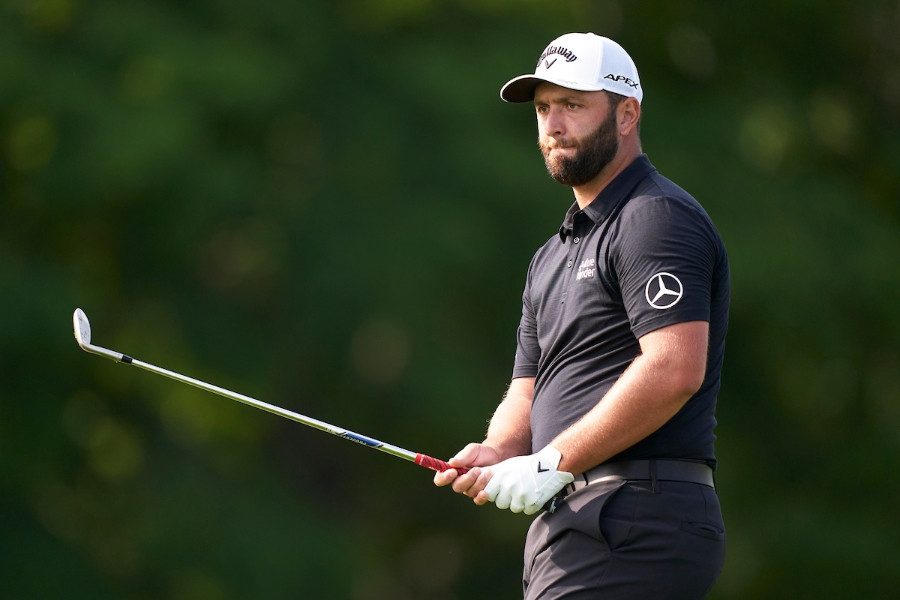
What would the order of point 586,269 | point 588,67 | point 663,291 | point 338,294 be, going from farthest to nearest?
point 338,294, point 588,67, point 586,269, point 663,291

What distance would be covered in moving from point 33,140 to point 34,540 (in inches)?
125

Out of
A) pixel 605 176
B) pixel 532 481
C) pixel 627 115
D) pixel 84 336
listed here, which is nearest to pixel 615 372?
pixel 532 481

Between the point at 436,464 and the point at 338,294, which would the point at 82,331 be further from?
the point at 338,294

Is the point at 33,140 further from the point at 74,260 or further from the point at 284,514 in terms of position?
the point at 284,514

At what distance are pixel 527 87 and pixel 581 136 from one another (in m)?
0.25

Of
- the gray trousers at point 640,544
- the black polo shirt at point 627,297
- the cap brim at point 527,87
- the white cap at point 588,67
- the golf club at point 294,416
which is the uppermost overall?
the white cap at point 588,67

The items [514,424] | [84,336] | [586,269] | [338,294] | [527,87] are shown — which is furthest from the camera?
[338,294]

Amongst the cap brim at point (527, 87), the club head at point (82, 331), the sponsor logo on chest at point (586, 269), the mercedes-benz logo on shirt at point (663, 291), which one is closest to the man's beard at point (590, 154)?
the cap brim at point (527, 87)

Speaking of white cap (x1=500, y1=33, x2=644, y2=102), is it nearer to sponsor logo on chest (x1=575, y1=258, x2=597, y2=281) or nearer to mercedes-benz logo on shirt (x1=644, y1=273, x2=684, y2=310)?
sponsor logo on chest (x1=575, y1=258, x2=597, y2=281)

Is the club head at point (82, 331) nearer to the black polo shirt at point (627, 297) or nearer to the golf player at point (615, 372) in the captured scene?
the golf player at point (615, 372)

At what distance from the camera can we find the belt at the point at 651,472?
366cm

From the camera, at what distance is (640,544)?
3600 millimetres

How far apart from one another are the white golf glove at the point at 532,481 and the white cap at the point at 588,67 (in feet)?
3.14

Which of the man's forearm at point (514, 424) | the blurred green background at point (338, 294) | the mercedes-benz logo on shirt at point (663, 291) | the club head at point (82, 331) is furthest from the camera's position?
the blurred green background at point (338, 294)
